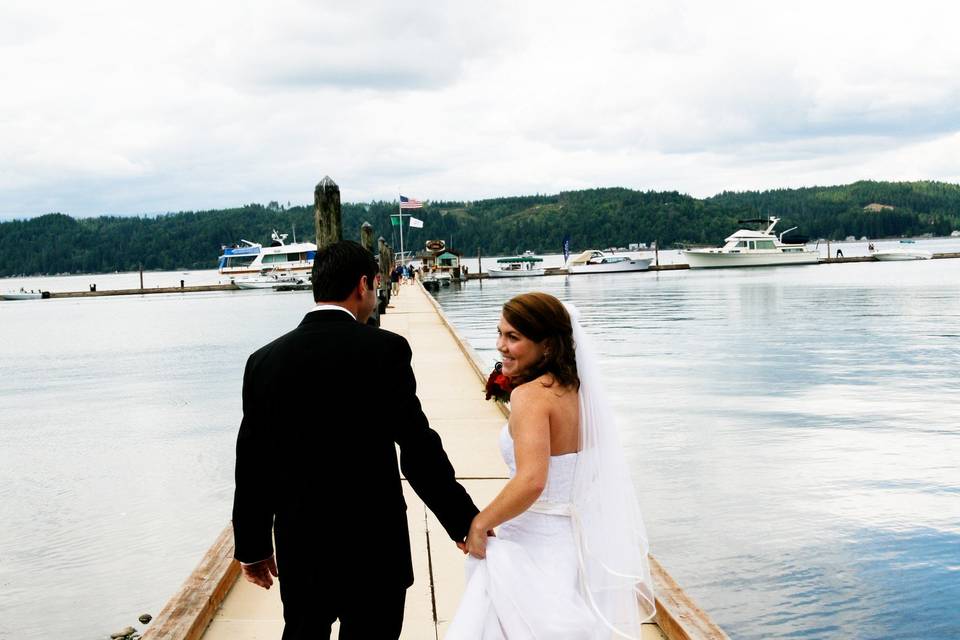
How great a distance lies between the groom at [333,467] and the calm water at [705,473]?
5129 millimetres

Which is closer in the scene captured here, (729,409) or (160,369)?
(729,409)

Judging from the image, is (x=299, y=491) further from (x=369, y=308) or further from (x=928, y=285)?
(x=928, y=285)

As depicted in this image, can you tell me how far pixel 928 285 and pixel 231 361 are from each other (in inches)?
1827

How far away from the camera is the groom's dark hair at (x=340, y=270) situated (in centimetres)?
318

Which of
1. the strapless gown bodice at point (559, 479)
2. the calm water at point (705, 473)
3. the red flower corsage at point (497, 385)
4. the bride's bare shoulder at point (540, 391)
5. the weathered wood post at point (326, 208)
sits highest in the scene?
the weathered wood post at point (326, 208)

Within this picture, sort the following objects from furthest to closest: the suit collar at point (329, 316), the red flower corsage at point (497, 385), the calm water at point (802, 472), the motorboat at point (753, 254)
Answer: the motorboat at point (753, 254), the red flower corsage at point (497, 385), the calm water at point (802, 472), the suit collar at point (329, 316)

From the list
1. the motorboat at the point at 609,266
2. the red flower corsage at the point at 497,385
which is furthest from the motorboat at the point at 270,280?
the red flower corsage at the point at 497,385

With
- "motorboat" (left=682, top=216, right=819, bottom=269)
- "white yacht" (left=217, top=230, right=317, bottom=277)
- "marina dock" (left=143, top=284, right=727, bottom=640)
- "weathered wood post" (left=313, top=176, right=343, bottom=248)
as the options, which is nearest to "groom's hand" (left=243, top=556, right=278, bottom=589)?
"marina dock" (left=143, top=284, right=727, bottom=640)

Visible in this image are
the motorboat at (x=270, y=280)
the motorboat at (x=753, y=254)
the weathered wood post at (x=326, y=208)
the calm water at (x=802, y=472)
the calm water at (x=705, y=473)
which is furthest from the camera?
the motorboat at (x=753, y=254)

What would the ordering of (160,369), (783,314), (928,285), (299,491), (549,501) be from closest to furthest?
(299,491)
(549,501)
(160,369)
(783,314)
(928,285)

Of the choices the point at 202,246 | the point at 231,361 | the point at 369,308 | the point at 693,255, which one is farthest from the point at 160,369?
the point at 202,246

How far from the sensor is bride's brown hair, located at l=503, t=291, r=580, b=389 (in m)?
3.19

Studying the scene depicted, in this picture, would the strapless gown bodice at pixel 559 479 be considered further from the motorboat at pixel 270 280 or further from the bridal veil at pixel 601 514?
the motorboat at pixel 270 280

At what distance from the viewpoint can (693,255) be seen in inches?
3883
